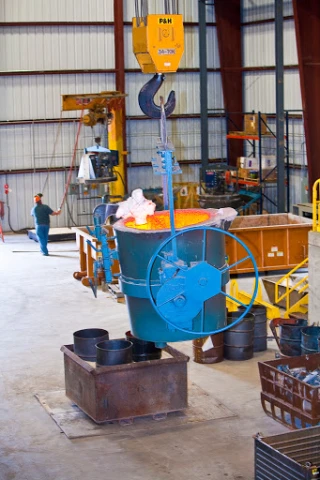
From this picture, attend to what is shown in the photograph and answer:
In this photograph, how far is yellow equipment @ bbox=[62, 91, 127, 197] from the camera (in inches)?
814

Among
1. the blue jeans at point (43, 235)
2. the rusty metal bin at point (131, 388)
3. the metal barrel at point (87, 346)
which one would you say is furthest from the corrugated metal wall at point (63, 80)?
the rusty metal bin at point (131, 388)

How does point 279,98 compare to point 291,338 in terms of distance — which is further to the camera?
point 279,98

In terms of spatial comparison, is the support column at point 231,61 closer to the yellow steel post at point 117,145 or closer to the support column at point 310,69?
the support column at point 310,69

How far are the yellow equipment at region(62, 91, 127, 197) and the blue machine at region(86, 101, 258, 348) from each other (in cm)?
1264

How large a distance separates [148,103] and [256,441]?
3.24 metres

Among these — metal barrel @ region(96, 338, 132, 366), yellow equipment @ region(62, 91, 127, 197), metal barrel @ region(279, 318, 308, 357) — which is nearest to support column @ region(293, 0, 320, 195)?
yellow equipment @ region(62, 91, 127, 197)

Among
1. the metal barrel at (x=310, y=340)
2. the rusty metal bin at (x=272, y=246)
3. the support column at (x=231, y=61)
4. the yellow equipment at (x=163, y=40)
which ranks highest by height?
the support column at (x=231, y=61)

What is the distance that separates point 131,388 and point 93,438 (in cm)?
71

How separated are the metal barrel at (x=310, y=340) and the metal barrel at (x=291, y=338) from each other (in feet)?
1.70

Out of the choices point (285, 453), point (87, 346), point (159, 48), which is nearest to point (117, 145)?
point (87, 346)

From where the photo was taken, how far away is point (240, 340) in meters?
12.2

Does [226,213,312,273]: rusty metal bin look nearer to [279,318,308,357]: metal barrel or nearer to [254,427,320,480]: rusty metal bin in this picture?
[279,318,308,357]: metal barrel

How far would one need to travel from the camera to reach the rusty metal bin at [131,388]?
32.7ft

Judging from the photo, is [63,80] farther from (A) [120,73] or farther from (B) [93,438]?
(B) [93,438]
